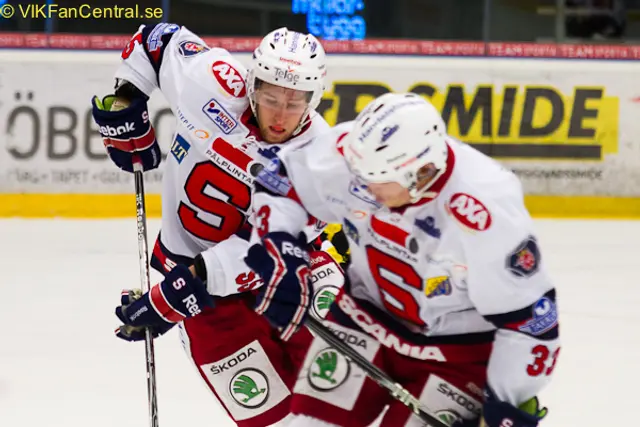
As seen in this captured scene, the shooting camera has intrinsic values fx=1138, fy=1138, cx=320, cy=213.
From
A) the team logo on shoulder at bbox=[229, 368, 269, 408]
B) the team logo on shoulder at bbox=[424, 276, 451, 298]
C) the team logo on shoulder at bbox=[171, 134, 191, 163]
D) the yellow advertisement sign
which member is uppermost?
the yellow advertisement sign

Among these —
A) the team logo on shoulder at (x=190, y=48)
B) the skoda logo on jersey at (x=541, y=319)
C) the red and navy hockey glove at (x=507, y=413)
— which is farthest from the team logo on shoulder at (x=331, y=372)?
the team logo on shoulder at (x=190, y=48)

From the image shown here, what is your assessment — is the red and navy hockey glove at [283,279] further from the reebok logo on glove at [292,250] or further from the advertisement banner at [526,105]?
the advertisement banner at [526,105]

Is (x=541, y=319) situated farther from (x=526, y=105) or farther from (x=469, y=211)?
(x=526, y=105)

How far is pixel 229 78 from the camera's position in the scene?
303cm

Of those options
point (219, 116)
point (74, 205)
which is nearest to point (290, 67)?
point (219, 116)

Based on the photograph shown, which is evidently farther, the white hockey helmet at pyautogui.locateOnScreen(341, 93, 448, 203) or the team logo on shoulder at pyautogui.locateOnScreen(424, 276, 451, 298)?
the team logo on shoulder at pyautogui.locateOnScreen(424, 276, 451, 298)

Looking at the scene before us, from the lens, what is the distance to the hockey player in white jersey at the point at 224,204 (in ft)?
9.29

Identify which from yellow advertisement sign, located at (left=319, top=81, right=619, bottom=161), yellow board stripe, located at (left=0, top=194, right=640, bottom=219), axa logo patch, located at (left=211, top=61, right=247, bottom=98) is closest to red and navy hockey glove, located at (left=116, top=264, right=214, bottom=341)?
axa logo patch, located at (left=211, top=61, right=247, bottom=98)

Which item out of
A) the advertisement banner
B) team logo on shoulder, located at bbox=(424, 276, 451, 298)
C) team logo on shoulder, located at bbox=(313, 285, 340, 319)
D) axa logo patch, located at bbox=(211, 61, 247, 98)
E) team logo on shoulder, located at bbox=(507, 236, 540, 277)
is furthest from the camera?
the advertisement banner

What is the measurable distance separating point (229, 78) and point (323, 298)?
669 millimetres

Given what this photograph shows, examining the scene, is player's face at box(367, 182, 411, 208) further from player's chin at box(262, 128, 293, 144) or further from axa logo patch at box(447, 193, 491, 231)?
player's chin at box(262, 128, 293, 144)

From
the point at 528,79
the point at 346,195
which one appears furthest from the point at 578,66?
the point at 346,195

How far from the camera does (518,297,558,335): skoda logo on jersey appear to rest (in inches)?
86.6

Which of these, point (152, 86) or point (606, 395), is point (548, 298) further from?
point (606, 395)
